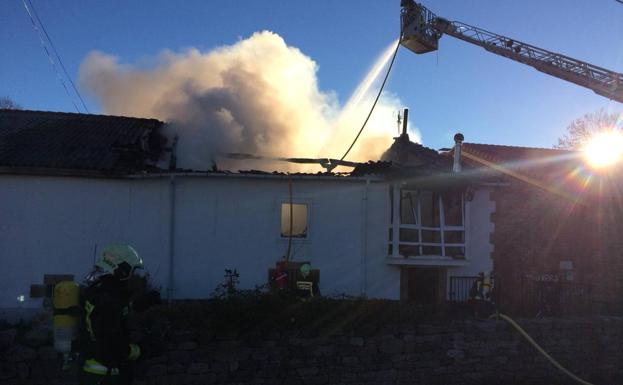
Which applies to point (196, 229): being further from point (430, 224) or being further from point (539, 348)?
point (539, 348)

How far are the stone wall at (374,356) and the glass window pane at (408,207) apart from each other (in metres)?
4.48

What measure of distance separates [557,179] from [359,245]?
5503mm

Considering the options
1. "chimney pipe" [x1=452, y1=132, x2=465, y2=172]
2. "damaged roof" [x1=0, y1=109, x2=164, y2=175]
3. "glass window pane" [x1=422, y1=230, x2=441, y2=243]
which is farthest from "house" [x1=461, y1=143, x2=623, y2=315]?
"damaged roof" [x1=0, y1=109, x2=164, y2=175]

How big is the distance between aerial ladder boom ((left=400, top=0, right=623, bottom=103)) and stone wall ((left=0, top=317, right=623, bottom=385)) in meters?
12.5

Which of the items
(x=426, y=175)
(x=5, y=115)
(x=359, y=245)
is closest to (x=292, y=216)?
(x=359, y=245)

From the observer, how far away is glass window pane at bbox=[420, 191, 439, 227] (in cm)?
1149

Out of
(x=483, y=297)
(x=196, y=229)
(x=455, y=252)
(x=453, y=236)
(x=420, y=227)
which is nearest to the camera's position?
(x=483, y=297)

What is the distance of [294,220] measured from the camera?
10719mm

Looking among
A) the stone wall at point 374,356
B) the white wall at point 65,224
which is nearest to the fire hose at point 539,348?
the stone wall at point 374,356

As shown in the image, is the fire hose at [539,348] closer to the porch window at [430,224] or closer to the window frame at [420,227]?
the window frame at [420,227]

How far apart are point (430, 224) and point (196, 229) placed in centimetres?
514

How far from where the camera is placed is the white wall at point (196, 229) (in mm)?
9812

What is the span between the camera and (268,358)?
19.5ft

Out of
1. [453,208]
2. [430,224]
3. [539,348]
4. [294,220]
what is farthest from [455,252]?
[539,348]
